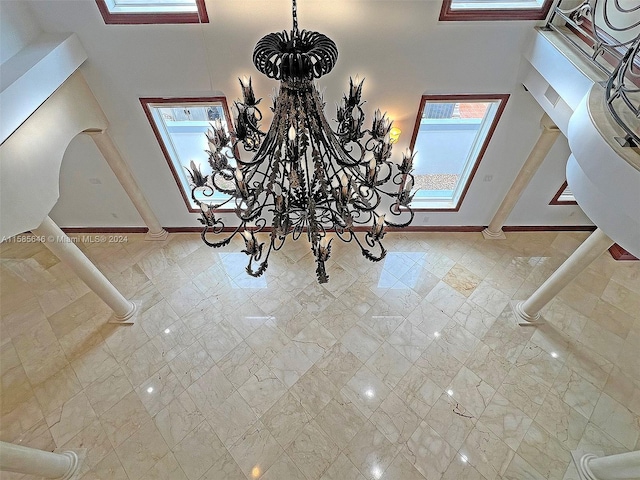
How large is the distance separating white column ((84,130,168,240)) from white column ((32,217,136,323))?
127 centimetres

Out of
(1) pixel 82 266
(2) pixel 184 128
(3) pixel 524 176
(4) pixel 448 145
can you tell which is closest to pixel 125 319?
(1) pixel 82 266

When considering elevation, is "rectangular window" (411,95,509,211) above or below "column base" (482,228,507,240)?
above

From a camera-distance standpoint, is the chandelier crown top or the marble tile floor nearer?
the chandelier crown top

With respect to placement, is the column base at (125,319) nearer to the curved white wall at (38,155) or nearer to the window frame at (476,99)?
the curved white wall at (38,155)

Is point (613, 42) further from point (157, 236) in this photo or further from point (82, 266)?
point (157, 236)

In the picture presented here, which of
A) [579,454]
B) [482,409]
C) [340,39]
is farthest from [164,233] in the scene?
[579,454]

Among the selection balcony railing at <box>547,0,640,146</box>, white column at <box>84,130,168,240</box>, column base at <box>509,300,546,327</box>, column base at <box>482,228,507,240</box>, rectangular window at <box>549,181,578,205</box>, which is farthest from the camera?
column base at <box>482,228,507,240</box>

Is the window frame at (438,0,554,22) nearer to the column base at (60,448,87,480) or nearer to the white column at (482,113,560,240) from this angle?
the white column at (482,113,560,240)

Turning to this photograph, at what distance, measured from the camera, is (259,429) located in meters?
3.92

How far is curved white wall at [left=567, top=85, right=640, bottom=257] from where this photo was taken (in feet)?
7.08

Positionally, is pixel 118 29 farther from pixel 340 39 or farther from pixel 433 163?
pixel 433 163

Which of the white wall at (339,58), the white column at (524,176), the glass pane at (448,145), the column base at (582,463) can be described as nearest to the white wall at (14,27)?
the white wall at (339,58)

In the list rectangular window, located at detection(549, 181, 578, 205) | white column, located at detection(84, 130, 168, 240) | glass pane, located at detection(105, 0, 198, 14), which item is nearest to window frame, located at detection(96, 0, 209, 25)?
glass pane, located at detection(105, 0, 198, 14)

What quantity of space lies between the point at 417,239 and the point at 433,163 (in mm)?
1286
